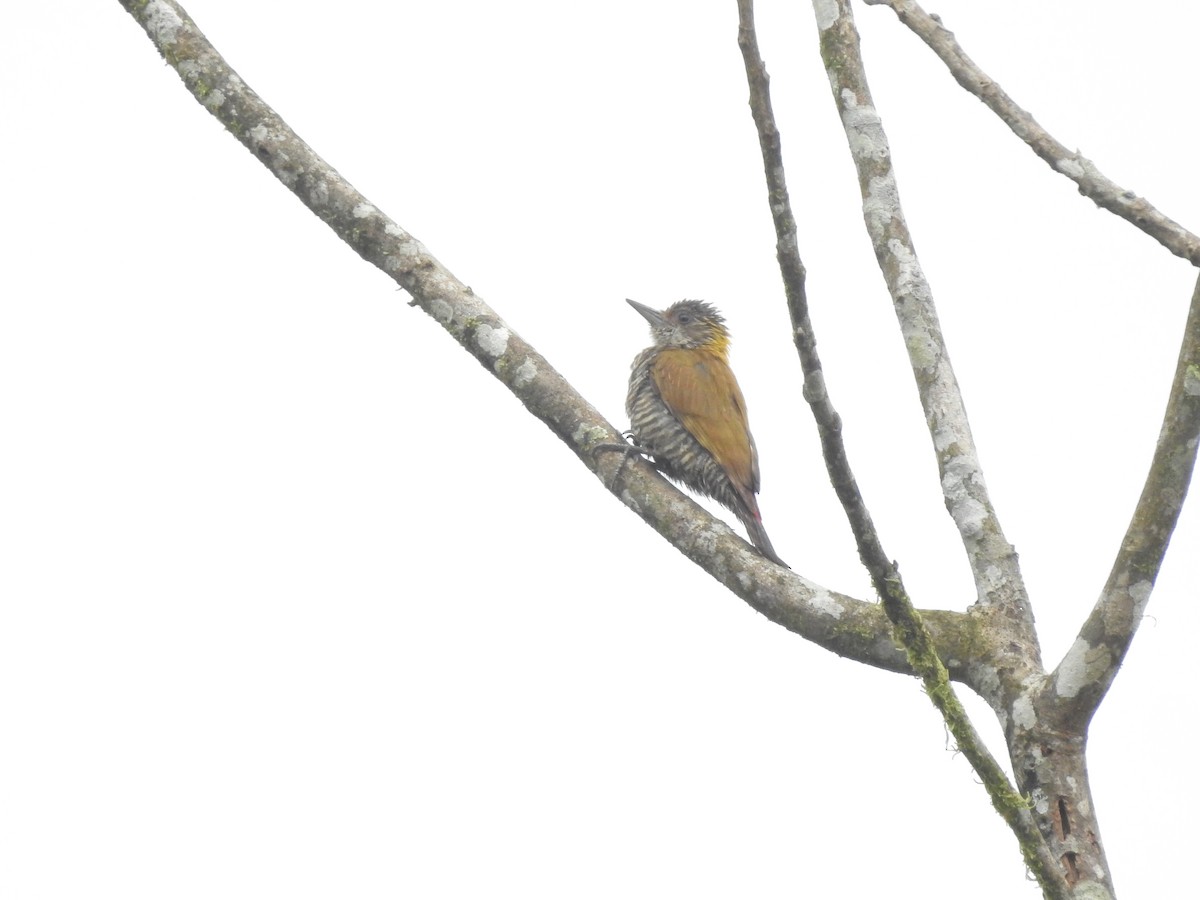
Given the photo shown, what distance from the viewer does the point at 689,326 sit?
668 cm

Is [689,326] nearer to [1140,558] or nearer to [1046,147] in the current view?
[1046,147]

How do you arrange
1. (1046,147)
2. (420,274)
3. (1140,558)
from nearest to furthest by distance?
1. (1140,558)
2. (1046,147)
3. (420,274)

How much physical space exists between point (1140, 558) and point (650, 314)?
13.9ft

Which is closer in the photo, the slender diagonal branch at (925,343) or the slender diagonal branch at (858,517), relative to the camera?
the slender diagonal branch at (858,517)

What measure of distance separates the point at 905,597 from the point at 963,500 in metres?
0.80

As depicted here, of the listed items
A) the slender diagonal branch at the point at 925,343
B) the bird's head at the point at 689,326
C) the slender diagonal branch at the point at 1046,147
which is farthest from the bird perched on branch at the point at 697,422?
the slender diagonal branch at the point at 1046,147

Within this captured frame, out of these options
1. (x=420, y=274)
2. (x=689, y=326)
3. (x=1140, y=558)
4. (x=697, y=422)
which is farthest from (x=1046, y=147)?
(x=689, y=326)

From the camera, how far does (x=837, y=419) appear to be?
271cm

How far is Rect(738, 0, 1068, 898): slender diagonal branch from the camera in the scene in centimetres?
254

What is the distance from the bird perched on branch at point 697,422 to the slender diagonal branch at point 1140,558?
1903 mm

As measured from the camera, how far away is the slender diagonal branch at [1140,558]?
2.65 meters

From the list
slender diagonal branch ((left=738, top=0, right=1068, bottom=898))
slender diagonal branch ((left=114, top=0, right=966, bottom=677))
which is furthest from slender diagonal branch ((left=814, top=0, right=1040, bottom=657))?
slender diagonal branch ((left=114, top=0, right=966, bottom=677))

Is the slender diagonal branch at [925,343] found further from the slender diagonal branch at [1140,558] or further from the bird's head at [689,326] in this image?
the bird's head at [689,326]

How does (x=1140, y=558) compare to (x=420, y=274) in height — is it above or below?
below
